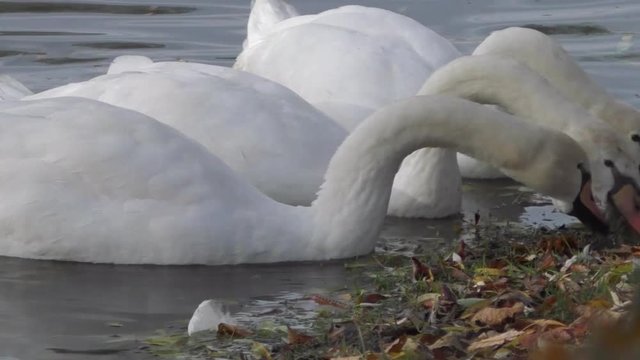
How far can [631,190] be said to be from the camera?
27.4ft

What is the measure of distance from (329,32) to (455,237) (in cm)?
268

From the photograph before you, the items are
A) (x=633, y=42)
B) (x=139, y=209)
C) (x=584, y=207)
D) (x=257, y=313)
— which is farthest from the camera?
(x=633, y=42)

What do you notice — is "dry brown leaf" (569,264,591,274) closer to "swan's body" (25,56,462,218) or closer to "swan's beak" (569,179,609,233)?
"swan's beak" (569,179,609,233)

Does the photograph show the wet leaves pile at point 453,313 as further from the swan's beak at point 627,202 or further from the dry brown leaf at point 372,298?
the swan's beak at point 627,202

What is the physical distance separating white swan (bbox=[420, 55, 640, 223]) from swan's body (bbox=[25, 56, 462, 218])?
52cm

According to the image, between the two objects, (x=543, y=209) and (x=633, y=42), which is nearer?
(x=543, y=209)

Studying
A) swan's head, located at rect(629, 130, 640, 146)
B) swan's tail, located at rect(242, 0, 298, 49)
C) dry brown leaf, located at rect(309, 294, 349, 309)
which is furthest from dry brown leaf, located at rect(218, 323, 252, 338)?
swan's tail, located at rect(242, 0, 298, 49)

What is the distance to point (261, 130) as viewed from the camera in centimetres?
891

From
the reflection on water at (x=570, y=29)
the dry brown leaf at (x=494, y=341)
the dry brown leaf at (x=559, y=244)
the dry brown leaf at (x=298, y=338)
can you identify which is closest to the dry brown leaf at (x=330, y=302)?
the dry brown leaf at (x=298, y=338)

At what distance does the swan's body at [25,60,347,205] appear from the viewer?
28.9 feet

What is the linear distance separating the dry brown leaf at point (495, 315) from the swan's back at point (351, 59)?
394 cm

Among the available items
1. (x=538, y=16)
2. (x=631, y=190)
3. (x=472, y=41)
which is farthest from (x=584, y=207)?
(x=538, y=16)

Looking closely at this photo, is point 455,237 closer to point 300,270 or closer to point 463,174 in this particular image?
point 300,270

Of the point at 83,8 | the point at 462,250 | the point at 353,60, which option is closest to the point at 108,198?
the point at 462,250
